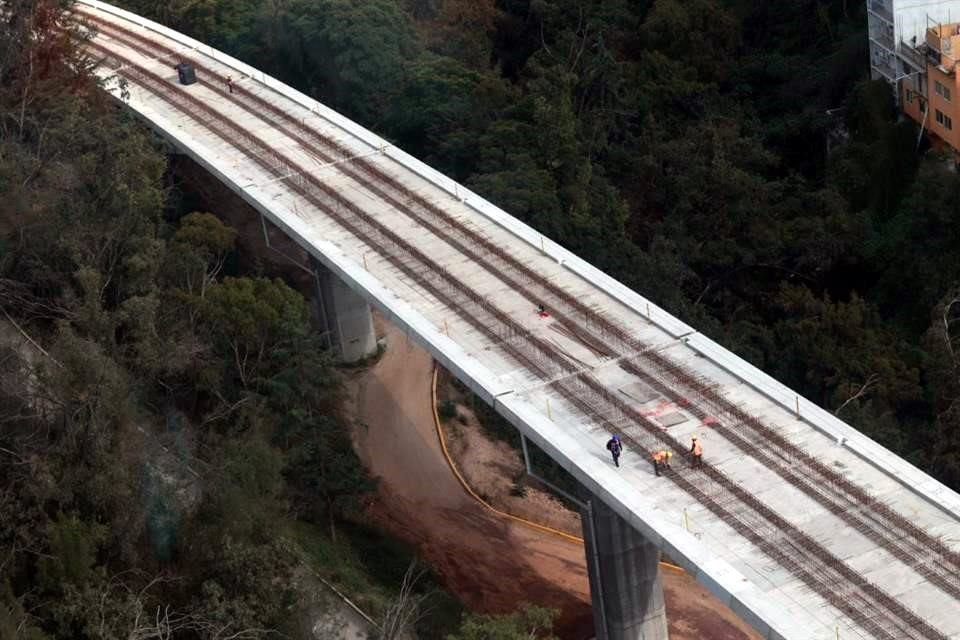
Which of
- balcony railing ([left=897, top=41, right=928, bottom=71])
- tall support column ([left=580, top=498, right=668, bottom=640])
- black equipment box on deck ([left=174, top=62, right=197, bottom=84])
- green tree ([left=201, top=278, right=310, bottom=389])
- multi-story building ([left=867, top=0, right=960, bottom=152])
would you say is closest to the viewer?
tall support column ([left=580, top=498, right=668, bottom=640])

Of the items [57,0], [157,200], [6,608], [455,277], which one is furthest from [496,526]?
[57,0]

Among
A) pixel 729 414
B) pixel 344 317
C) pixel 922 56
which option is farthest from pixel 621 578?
pixel 922 56

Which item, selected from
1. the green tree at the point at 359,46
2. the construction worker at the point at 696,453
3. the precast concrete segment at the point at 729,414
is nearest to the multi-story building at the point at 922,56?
the green tree at the point at 359,46

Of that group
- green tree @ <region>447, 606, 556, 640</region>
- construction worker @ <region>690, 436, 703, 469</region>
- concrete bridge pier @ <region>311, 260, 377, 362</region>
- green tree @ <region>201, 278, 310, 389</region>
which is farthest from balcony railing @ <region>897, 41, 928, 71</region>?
green tree @ <region>447, 606, 556, 640</region>

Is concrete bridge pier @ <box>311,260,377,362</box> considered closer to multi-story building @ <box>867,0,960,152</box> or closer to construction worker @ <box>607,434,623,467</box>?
construction worker @ <box>607,434,623,467</box>

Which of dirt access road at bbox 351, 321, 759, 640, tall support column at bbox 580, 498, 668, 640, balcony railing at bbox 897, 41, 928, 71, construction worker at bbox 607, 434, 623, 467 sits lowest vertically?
dirt access road at bbox 351, 321, 759, 640

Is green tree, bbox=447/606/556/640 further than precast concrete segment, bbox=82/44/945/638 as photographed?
Yes

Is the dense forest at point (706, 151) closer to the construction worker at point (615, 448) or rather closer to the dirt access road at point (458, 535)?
the dirt access road at point (458, 535)

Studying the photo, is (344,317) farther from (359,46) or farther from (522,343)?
Result: (359,46)
